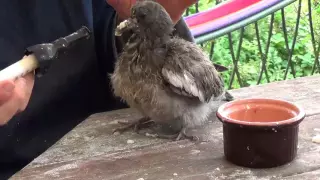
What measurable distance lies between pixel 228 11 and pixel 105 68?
1.57 ft

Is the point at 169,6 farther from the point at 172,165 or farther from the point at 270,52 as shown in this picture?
the point at 270,52

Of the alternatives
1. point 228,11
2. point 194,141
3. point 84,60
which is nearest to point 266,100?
point 194,141

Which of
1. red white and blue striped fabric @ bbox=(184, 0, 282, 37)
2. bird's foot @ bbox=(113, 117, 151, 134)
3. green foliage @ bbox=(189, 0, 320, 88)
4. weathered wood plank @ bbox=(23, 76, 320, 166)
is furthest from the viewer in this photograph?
green foliage @ bbox=(189, 0, 320, 88)

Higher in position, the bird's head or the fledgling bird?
the bird's head

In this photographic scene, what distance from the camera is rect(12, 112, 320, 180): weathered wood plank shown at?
0.95 m

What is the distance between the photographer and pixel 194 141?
1.10 m

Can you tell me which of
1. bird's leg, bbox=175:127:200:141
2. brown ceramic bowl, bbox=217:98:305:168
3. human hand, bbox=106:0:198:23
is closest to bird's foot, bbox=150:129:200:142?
bird's leg, bbox=175:127:200:141

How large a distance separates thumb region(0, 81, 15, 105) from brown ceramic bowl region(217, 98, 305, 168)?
1.11 feet

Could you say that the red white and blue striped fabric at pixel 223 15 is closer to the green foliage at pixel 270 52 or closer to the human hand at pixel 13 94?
the human hand at pixel 13 94

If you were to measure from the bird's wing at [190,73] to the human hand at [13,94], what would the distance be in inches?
10.5

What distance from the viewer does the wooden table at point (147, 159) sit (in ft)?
3.12

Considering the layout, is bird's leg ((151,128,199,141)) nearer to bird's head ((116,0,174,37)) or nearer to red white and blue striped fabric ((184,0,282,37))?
bird's head ((116,0,174,37))

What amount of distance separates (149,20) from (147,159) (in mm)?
269

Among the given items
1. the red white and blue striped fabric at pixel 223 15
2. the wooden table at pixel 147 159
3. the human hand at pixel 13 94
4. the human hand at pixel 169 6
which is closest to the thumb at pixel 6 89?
the human hand at pixel 13 94
